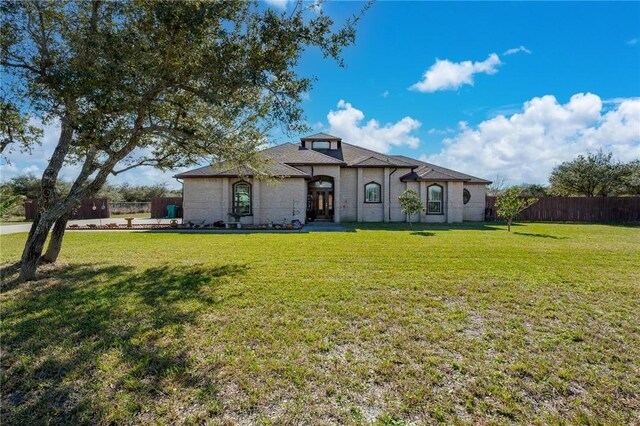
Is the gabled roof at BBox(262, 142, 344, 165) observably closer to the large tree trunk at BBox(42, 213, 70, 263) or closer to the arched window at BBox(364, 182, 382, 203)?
the arched window at BBox(364, 182, 382, 203)

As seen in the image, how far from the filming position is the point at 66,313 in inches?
182

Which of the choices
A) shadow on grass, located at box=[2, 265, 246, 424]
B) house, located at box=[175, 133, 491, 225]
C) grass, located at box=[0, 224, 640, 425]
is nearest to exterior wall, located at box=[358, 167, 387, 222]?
house, located at box=[175, 133, 491, 225]

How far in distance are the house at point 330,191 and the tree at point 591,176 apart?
529 inches

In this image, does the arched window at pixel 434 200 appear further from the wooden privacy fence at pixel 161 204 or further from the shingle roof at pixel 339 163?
the wooden privacy fence at pixel 161 204

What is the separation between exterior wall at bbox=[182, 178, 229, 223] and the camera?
18906 millimetres

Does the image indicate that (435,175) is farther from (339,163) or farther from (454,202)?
(339,163)

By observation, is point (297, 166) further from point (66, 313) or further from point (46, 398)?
point (46, 398)

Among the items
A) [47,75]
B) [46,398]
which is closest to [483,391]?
[46,398]

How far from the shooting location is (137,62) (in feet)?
17.9

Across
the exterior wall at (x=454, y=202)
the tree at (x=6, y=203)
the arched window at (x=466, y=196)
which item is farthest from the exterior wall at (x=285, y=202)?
the arched window at (x=466, y=196)

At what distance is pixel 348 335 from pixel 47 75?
6.96 meters

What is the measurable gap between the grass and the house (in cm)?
1187

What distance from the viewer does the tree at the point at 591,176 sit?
92.5 ft

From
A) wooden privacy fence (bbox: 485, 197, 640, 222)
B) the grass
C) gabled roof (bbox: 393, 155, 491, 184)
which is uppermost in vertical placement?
gabled roof (bbox: 393, 155, 491, 184)
